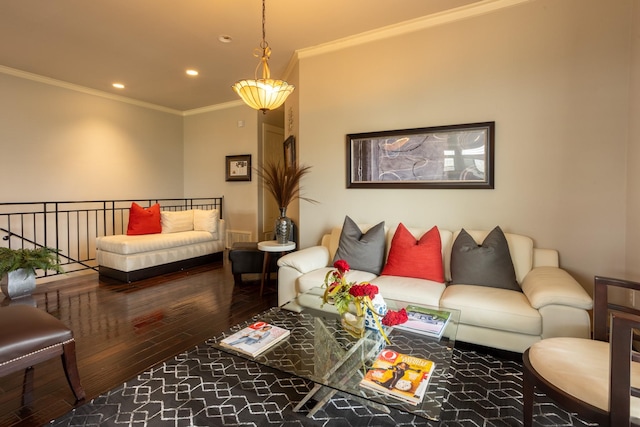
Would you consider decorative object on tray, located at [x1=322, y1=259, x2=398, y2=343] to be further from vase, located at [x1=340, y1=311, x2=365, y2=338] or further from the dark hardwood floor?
the dark hardwood floor

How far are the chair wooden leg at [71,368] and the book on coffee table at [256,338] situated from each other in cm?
87

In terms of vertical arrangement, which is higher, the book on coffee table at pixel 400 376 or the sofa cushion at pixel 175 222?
the sofa cushion at pixel 175 222

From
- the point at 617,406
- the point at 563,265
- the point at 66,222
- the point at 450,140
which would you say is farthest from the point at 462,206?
the point at 66,222

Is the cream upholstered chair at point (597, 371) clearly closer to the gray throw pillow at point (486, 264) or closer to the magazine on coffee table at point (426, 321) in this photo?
the magazine on coffee table at point (426, 321)

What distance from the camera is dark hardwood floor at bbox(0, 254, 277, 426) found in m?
1.86

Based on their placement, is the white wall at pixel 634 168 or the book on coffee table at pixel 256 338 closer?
the book on coffee table at pixel 256 338

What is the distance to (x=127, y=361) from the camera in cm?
221

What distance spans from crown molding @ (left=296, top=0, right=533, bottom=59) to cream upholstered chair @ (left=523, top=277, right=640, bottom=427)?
8.06 feet

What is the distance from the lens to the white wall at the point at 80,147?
443cm

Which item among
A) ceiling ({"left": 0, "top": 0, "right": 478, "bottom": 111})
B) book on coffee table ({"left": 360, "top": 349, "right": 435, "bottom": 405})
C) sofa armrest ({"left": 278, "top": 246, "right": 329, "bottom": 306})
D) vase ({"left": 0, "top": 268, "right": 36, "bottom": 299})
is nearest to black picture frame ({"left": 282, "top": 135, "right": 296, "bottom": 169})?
ceiling ({"left": 0, "top": 0, "right": 478, "bottom": 111})

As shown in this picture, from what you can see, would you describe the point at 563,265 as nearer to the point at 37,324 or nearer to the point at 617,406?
the point at 617,406

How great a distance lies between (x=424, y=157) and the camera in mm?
3150

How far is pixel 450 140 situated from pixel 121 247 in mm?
4058

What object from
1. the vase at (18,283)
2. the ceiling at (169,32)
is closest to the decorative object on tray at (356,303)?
the ceiling at (169,32)
